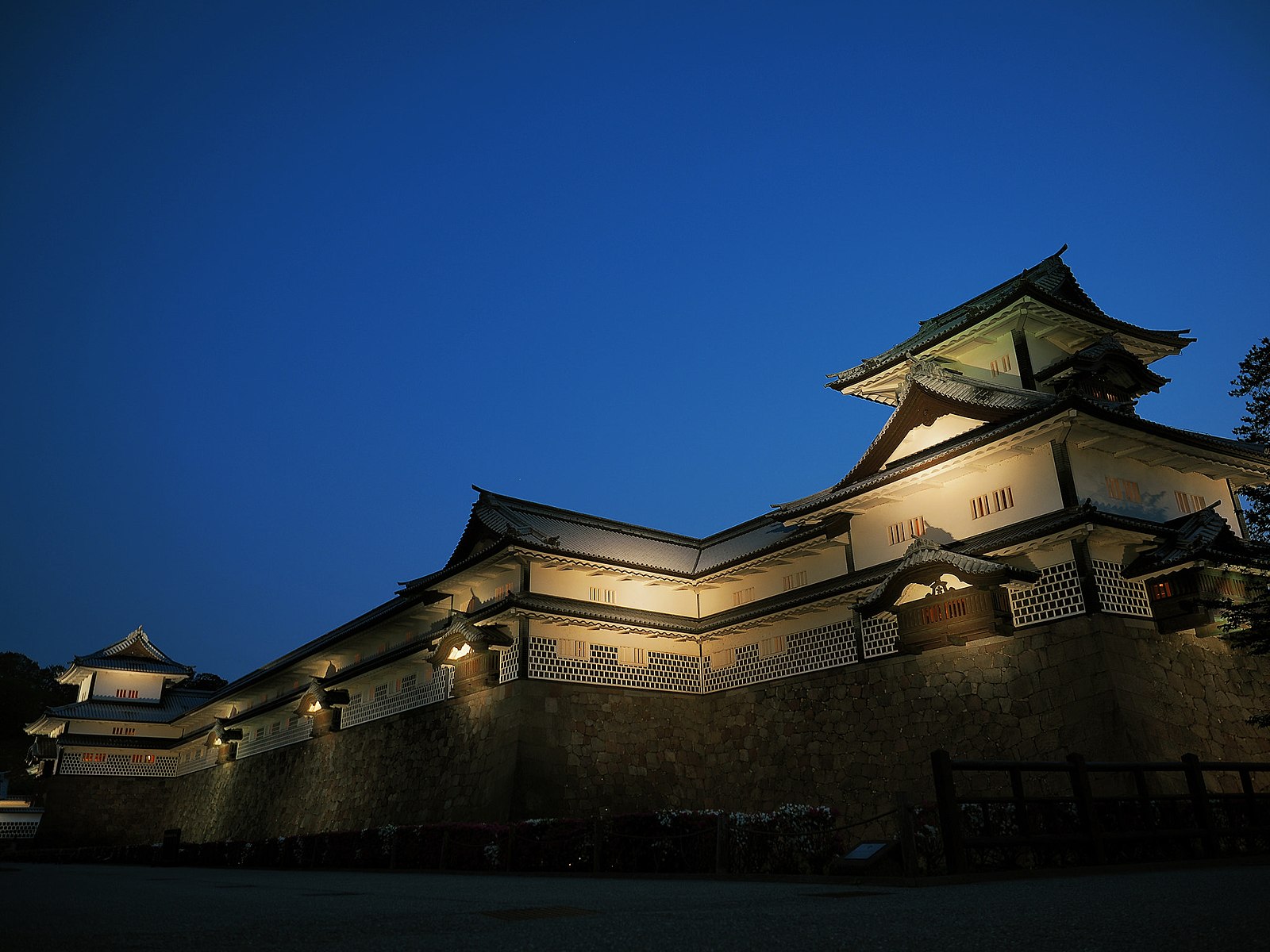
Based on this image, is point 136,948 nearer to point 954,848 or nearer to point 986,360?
point 954,848

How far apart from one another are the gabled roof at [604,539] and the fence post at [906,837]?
48.5 feet

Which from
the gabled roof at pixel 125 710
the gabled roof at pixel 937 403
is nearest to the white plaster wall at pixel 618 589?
the gabled roof at pixel 937 403

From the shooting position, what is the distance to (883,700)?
2255 centimetres

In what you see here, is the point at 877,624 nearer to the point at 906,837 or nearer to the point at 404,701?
the point at 906,837

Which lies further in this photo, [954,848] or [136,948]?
[954,848]

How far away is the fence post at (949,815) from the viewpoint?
11180 millimetres

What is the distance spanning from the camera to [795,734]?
2486 cm

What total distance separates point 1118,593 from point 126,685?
6316 cm

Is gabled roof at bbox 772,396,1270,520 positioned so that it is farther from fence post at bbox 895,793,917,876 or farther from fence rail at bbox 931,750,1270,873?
fence post at bbox 895,793,917,876

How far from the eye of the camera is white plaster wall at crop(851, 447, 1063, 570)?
2041 centimetres

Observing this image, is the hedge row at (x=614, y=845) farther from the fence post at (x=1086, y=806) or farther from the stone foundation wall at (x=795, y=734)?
the fence post at (x=1086, y=806)

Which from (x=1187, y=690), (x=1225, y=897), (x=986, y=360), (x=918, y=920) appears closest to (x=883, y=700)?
(x=1187, y=690)

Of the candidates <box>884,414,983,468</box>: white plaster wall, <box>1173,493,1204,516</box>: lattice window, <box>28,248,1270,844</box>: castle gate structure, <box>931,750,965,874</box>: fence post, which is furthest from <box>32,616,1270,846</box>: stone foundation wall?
<box>884,414,983,468</box>: white plaster wall

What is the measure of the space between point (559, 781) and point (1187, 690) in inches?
655
